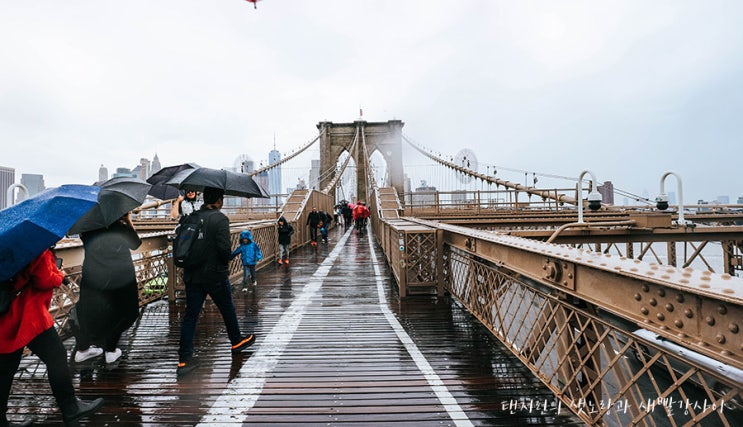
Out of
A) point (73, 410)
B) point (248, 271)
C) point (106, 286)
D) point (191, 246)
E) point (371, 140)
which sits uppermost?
point (371, 140)

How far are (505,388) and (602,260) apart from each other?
1.51m

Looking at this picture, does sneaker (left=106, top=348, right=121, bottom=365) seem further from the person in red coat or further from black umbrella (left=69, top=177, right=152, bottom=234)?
black umbrella (left=69, top=177, right=152, bottom=234)

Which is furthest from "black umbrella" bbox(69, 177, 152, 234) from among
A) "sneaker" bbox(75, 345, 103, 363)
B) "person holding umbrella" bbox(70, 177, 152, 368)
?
"sneaker" bbox(75, 345, 103, 363)

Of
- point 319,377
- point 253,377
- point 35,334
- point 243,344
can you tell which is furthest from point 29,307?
point 319,377

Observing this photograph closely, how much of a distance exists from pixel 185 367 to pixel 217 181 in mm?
1755

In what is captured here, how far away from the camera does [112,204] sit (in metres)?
3.25

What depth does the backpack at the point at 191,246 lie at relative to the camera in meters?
3.23

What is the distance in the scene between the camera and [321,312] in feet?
17.4

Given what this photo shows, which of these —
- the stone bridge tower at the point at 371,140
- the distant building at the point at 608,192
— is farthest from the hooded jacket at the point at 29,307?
the stone bridge tower at the point at 371,140

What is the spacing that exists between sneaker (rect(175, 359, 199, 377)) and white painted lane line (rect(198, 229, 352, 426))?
0.44 metres

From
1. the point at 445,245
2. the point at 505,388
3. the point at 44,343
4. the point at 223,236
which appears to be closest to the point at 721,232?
the point at 445,245

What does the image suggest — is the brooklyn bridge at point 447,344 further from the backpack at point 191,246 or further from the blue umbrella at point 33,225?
the blue umbrella at point 33,225

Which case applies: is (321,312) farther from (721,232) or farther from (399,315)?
(721,232)

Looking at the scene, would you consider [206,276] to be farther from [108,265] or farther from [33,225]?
[33,225]
